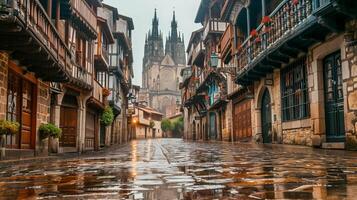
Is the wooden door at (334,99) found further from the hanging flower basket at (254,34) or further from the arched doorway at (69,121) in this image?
the arched doorway at (69,121)

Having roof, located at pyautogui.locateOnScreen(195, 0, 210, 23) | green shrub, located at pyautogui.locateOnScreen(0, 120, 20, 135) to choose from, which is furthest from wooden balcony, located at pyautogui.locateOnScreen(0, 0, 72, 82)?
roof, located at pyautogui.locateOnScreen(195, 0, 210, 23)

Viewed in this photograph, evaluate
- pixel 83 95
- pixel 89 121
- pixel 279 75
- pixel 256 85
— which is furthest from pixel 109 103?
pixel 279 75

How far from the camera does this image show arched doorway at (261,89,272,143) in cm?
1650

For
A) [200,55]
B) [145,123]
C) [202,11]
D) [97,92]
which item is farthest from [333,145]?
[145,123]

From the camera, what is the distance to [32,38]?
24.9 feet

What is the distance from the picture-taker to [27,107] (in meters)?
10.4

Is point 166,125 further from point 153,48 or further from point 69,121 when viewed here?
point 69,121

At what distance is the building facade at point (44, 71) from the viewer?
7715 mm

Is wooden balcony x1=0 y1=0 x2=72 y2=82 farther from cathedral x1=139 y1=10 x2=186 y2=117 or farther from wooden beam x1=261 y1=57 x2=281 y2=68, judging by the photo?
cathedral x1=139 y1=10 x2=186 y2=117

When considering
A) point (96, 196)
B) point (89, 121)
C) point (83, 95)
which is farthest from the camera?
point (89, 121)

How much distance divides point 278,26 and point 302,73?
6.12 ft

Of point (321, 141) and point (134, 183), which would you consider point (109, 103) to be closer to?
point (321, 141)

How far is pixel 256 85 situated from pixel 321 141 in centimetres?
706

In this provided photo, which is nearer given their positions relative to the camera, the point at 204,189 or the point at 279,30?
the point at 204,189
